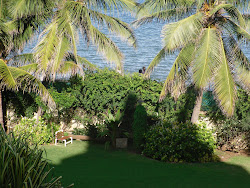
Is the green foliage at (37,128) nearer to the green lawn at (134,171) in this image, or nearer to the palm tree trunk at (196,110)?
the green lawn at (134,171)

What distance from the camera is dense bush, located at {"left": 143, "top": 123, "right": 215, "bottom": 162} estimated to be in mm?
9125

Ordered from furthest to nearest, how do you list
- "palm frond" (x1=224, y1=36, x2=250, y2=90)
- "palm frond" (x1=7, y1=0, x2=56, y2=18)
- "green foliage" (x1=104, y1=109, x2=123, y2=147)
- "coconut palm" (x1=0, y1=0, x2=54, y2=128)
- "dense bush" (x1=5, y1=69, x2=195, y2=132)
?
1. "dense bush" (x1=5, y1=69, x2=195, y2=132)
2. "green foliage" (x1=104, y1=109, x2=123, y2=147)
3. "palm frond" (x1=224, y1=36, x2=250, y2=90)
4. "palm frond" (x1=7, y1=0, x2=56, y2=18)
5. "coconut palm" (x1=0, y1=0, x2=54, y2=128)

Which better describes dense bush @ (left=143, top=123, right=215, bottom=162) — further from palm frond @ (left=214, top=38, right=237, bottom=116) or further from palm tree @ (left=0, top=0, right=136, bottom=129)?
palm tree @ (left=0, top=0, right=136, bottom=129)

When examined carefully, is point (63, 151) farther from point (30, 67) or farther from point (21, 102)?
point (30, 67)

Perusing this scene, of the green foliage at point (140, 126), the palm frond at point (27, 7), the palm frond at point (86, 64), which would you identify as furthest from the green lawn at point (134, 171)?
the palm frond at point (27, 7)

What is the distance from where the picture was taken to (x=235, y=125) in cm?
1003

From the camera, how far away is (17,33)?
10086 mm

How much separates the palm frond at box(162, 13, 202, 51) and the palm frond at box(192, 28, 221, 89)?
386mm

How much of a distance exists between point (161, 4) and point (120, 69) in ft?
8.05

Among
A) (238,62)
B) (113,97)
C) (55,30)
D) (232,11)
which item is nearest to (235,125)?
(238,62)

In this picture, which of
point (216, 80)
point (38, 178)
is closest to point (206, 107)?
point (216, 80)

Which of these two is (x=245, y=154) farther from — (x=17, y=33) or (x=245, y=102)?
(x=17, y=33)

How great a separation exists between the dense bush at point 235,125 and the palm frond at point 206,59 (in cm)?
186

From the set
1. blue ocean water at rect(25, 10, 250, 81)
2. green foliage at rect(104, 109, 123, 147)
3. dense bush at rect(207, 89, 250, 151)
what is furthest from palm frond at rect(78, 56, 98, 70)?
blue ocean water at rect(25, 10, 250, 81)
